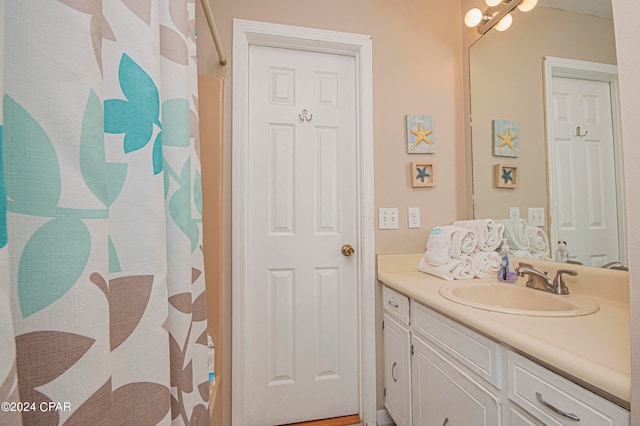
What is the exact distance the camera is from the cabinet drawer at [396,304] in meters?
1.25

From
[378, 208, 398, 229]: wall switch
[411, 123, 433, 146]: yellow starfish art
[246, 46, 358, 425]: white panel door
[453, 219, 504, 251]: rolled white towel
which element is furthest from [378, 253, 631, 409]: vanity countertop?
[411, 123, 433, 146]: yellow starfish art

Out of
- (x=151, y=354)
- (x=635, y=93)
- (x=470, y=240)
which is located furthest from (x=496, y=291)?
(x=151, y=354)

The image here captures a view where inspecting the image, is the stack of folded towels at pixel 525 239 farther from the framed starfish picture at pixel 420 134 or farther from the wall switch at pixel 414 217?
the framed starfish picture at pixel 420 134

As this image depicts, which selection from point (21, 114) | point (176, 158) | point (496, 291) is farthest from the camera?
point (496, 291)

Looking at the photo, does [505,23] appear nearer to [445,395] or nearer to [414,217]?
[414,217]

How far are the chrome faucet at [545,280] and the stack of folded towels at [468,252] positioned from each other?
0.62 feet

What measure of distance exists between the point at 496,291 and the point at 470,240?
270 millimetres

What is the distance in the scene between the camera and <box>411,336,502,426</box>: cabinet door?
804mm

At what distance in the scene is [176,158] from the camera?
1.77 feet

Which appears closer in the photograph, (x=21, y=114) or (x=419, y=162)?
(x=21, y=114)

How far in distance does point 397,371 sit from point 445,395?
15.5 inches

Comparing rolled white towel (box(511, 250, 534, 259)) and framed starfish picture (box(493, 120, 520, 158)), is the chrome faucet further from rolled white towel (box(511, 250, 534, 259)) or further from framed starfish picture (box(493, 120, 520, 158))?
framed starfish picture (box(493, 120, 520, 158))

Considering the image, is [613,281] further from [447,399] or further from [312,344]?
[312,344]

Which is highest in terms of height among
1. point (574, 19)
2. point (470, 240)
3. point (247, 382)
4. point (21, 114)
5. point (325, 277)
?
point (574, 19)
